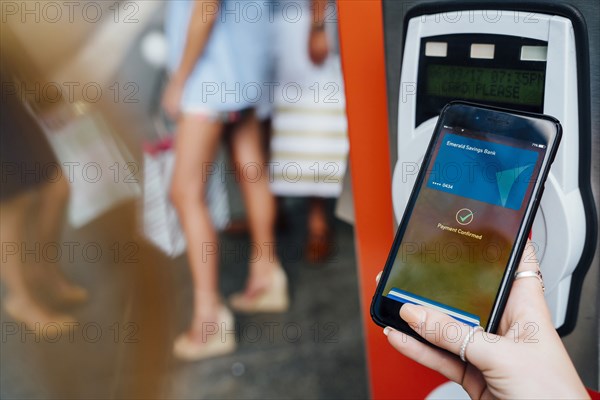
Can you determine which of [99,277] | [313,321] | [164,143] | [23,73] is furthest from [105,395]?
[313,321]

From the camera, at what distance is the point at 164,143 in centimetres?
133

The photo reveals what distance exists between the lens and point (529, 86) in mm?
557

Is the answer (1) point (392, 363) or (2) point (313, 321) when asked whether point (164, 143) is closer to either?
(2) point (313, 321)

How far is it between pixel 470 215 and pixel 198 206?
919mm

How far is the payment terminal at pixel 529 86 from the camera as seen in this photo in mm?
535

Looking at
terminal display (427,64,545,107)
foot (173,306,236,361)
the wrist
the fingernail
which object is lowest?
foot (173,306,236,361)

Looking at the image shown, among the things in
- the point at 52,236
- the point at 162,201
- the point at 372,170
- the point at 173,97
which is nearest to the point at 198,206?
the point at 162,201

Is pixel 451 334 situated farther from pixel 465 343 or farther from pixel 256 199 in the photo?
pixel 256 199

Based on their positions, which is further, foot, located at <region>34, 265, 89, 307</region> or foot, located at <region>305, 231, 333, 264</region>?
foot, located at <region>305, 231, 333, 264</region>

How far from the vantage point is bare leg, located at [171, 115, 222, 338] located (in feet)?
4.33

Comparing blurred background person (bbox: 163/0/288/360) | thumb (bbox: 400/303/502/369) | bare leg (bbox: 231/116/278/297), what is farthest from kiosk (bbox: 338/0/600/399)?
bare leg (bbox: 231/116/278/297)

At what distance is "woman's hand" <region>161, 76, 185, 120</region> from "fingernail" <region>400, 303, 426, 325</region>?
867 mm

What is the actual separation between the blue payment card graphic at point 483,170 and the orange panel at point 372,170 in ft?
0.37

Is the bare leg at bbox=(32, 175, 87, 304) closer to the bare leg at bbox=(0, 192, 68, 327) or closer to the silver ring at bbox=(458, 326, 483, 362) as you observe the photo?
the bare leg at bbox=(0, 192, 68, 327)
